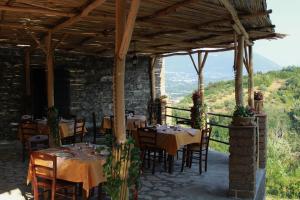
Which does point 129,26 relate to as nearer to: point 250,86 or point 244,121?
point 244,121

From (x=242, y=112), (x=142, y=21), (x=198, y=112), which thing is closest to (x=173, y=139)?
(x=242, y=112)

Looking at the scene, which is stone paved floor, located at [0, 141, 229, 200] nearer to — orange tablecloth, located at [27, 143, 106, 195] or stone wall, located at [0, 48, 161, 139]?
orange tablecloth, located at [27, 143, 106, 195]

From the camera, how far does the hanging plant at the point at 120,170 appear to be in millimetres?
4227

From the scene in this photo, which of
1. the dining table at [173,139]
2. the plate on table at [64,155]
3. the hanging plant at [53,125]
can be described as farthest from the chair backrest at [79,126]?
the plate on table at [64,155]

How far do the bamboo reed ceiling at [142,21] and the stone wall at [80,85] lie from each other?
0.88 metres

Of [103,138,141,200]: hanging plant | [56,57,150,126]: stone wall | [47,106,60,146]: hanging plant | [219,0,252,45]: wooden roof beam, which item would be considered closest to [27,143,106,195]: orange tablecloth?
[103,138,141,200]: hanging plant

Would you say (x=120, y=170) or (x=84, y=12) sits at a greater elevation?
(x=84, y=12)

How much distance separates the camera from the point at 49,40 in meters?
7.71

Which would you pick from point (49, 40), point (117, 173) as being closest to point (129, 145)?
point (117, 173)

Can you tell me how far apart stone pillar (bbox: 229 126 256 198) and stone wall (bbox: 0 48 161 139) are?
711cm

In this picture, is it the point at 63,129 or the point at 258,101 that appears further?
the point at 63,129

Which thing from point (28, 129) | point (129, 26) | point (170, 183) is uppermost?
point (129, 26)

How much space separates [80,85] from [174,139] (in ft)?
19.6

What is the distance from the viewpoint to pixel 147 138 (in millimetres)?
7102
